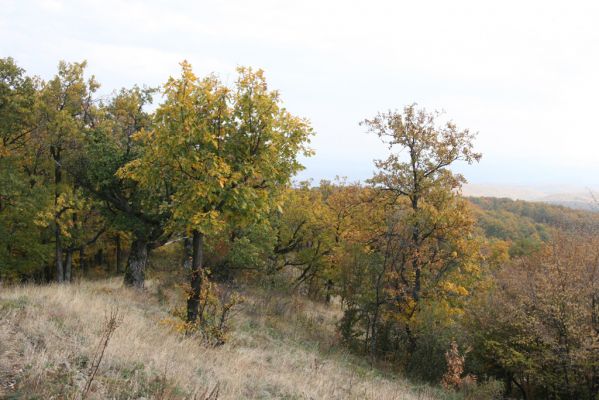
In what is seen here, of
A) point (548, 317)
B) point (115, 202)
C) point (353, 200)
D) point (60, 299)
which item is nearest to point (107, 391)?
point (60, 299)

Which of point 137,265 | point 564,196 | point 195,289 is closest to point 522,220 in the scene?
point 564,196

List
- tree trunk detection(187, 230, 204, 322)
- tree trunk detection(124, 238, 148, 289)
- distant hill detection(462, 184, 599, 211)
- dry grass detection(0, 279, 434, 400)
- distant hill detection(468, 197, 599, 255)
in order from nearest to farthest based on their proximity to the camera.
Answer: dry grass detection(0, 279, 434, 400)
tree trunk detection(187, 230, 204, 322)
distant hill detection(462, 184, 599, 211)
tree trunk detection(124, 238, 148, 289)
distant hill detection(468, 197, 599, 255)

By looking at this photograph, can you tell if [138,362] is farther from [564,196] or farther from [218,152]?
[564,196]

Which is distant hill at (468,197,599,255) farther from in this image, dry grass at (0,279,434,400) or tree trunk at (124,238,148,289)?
dry grass at (0,279,434,400)

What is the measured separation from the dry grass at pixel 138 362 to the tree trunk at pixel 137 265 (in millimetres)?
3552

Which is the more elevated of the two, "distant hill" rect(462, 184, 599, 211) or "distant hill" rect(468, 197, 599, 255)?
"distant hill" rect(462, 184, 599, 211)

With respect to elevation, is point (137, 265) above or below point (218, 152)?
below

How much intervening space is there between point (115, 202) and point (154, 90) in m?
5.31

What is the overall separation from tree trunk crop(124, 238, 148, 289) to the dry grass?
355 centimetres

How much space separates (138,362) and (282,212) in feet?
20.0

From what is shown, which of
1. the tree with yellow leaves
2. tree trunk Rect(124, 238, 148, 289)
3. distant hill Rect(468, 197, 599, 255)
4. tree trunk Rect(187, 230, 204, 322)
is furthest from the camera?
distant hill Rect(468, 197, 599, 255)

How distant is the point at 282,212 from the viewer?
11625mm

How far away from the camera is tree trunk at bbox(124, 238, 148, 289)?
1698cm

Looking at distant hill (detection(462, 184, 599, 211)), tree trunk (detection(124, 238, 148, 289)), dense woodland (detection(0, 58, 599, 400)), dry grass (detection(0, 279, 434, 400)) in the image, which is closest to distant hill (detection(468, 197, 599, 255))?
distant hill (detection(462, 184, 599, 211))
